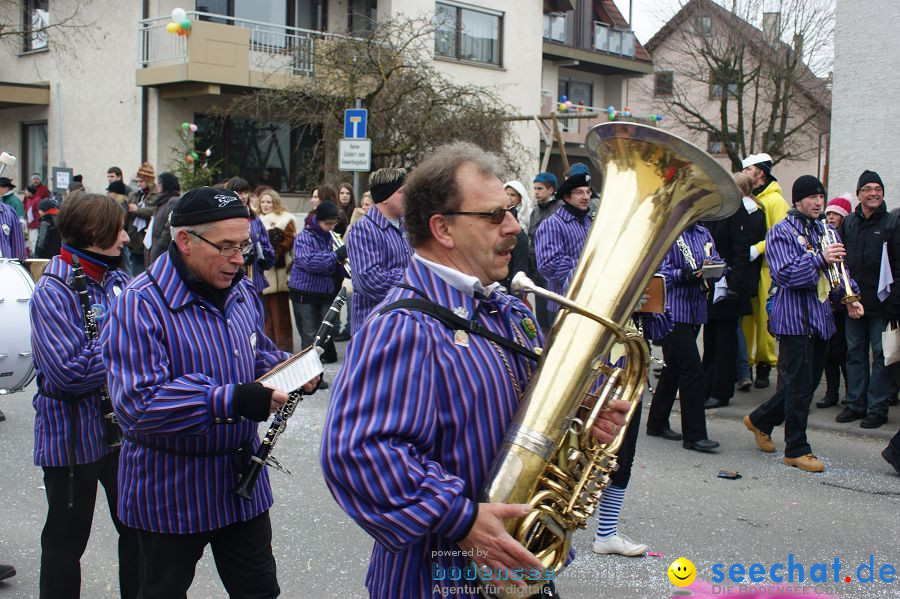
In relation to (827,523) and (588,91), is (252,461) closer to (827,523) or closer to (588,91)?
(827,523)

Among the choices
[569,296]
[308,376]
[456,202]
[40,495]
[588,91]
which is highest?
[588,91]

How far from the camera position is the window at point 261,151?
2106 centimetres

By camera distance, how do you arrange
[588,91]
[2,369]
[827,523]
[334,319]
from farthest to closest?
[588,91] < [827,523] < [2,369] < [334,319]

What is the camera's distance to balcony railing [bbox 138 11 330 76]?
19.8m

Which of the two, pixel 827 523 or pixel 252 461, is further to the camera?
pixel 827 523

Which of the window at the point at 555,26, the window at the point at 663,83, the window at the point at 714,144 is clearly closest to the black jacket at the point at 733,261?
the window at the point at 714,144

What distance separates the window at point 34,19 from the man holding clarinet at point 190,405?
22.4 metres

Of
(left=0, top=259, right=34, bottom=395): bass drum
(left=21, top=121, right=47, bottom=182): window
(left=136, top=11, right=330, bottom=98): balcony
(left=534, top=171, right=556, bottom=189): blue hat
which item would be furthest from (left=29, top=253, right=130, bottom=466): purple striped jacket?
(left=21, top=121, right=47, bottom=182): window

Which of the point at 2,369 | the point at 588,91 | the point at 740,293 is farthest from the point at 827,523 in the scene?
the point at 588,91

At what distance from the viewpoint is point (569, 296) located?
2.29 metres

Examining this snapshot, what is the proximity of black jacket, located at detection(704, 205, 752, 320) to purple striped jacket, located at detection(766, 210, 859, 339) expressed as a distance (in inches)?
55.7

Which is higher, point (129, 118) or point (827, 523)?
point (129, 118)

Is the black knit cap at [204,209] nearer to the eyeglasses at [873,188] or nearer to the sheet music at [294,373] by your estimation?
the sheet music at [294,373]

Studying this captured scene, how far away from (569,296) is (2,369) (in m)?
3.45
